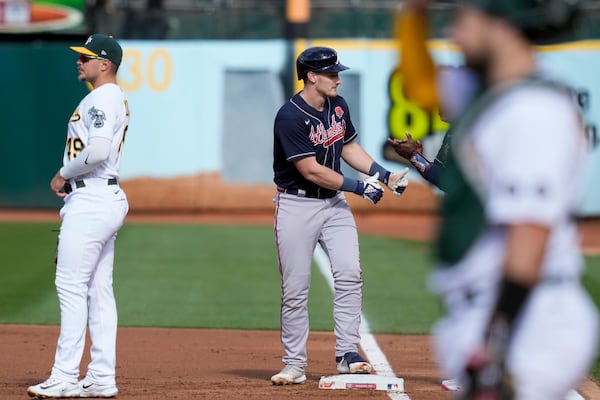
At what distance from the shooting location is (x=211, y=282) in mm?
12633

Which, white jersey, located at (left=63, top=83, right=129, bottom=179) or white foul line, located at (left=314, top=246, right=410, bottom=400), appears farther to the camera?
white foul line, located at (left=314, top=246, right=410, bottom=400)

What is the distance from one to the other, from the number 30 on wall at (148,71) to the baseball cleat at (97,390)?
15.0 m

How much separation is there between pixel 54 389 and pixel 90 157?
1321 mm

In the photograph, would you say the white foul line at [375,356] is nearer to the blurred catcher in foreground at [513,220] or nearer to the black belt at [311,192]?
the black belt at [311,192]

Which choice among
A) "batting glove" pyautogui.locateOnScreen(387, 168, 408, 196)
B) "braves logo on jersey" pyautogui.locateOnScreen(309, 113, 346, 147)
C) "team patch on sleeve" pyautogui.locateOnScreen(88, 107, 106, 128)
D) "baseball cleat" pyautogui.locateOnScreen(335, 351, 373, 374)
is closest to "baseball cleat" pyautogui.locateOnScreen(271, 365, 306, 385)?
"baseball cleat" pyautogui.locateOnScreen(335, 351, 373, 374)

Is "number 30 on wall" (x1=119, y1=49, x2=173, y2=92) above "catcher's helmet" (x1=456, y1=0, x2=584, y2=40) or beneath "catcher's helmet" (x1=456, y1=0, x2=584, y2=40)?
beneath

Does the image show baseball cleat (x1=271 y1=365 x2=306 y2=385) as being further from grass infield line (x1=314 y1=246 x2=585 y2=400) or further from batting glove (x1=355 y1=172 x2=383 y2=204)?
batting glove (x1=355 y1=172 x2=383 y2=204)

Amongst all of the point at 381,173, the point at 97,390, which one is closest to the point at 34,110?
the point at 381,173

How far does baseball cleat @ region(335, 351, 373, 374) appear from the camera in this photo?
7371mm

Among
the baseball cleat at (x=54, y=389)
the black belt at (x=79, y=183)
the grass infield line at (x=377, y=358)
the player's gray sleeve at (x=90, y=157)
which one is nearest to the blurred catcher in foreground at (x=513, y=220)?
the player's gray sleeve at (x=90, y=157)

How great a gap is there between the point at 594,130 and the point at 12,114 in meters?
10.6

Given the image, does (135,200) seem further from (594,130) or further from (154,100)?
(594,130)

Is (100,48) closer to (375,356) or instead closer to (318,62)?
(318,62)

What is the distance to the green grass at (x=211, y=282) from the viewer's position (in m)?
10.3
